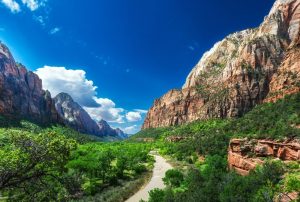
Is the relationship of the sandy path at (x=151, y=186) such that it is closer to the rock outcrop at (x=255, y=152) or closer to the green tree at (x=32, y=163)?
the rock outcrop at (x=255, y=152)

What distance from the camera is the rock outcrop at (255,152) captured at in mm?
42616

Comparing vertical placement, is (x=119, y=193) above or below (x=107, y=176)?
below

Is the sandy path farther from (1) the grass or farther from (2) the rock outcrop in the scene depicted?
(2) the rock outcrop

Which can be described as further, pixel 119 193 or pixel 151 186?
pixel 151 186

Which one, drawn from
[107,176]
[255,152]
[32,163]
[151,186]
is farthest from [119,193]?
[32,163]

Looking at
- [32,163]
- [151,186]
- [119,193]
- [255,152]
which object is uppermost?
[255,152]

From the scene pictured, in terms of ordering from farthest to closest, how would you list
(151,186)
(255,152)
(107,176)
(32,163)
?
(107,176) → (151,186) → (255,152) → (32,163)

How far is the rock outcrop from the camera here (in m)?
42.6

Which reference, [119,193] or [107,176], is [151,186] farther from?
[107,176]

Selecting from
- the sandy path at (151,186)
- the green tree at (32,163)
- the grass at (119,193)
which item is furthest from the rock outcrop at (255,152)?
the green tree at (32,163)

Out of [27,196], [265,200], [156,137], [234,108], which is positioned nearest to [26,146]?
[27,196]

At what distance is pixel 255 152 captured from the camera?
157ft

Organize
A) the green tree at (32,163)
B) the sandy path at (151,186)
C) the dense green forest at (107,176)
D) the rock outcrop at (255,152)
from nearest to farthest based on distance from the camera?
1. the green tree at (32,163)
2. the dense green forest at (107,176)
3. the rock outcrop at (255,152)
4. the sandy path at (151,186)

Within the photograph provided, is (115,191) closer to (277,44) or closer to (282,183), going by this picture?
(282,183)
